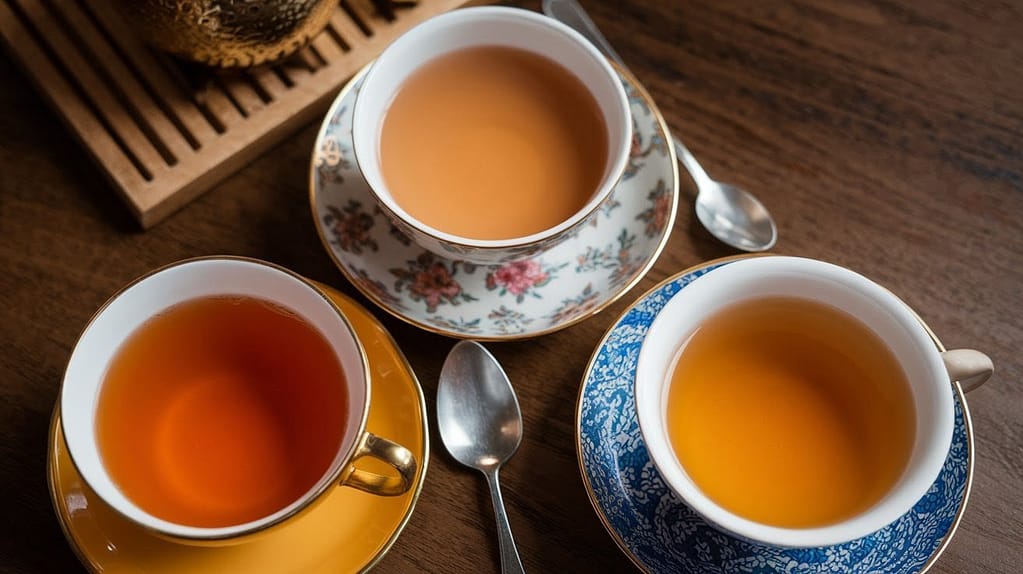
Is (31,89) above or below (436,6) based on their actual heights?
above

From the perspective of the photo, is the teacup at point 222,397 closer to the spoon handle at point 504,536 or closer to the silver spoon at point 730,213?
the spoon handle at point 504,536

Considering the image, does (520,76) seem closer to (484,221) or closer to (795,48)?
(484,221)

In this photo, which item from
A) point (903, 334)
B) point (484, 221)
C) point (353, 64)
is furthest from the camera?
point (353, 64)

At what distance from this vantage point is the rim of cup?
0.93 meters

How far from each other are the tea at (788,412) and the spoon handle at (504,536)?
227 millimetres

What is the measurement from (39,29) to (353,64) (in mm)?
427

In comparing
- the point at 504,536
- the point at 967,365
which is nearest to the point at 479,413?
the point at 504,536

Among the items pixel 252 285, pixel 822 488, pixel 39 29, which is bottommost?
pixel 822 488

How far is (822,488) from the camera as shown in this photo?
1.07m

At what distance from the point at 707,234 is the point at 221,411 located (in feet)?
2.23

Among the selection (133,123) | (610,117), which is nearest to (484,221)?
(610,117)

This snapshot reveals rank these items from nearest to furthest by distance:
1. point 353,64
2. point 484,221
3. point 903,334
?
point 903,334
point 484,221
point 353,64

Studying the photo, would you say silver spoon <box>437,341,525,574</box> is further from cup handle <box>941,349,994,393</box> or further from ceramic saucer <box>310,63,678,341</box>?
cup handle <box>941,349,994,393</box>

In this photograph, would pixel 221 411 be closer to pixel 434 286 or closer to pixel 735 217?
pixel 434 286
